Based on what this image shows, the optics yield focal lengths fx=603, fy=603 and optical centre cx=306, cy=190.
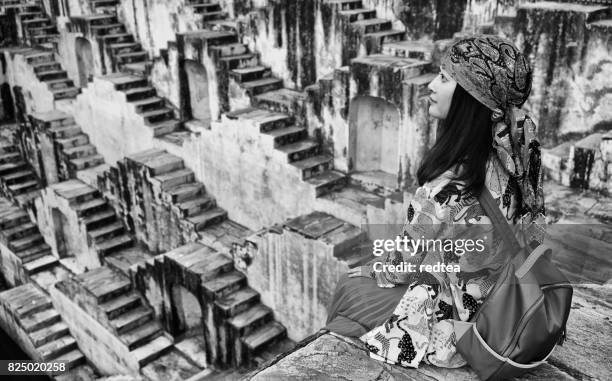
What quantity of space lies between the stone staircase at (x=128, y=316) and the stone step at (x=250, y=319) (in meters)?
1.95

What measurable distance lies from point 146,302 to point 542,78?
713 centimetres

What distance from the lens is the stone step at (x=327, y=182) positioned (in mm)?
8448

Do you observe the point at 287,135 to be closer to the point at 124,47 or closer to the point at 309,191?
the point at 309,191

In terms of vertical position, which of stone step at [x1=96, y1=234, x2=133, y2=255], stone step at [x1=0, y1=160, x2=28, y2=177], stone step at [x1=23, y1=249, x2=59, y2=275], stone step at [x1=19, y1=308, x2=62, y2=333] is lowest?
stone step at [x1=19, y1=308, x2=62, y2=333]

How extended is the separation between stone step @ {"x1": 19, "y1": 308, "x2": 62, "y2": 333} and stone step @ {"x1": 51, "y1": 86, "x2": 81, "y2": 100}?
558cm

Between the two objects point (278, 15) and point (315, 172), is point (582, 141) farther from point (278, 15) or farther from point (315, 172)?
point (278, 15)

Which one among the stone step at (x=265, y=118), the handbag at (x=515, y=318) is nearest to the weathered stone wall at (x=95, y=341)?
the stone step at (x=265, y=118)

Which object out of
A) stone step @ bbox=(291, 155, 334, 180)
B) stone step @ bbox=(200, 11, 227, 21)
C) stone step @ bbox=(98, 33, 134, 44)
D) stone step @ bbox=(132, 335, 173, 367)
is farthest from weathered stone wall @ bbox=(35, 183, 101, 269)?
stone step @ bbox=(291, 155, 334, 180)

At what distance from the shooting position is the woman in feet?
7.40

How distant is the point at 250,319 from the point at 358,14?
4.96 m

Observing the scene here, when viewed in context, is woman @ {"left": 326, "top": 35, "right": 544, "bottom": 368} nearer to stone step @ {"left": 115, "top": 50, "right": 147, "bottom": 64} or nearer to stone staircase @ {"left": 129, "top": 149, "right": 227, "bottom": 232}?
stone staircase @ {"left": 129, "top": 149, "right": 227, "bottom": 232}

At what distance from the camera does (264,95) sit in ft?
33.7

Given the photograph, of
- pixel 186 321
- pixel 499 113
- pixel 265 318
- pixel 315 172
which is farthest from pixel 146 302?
pixel 499 113

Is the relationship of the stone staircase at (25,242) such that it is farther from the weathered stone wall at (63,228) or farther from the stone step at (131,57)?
the stone step at (131,57)
